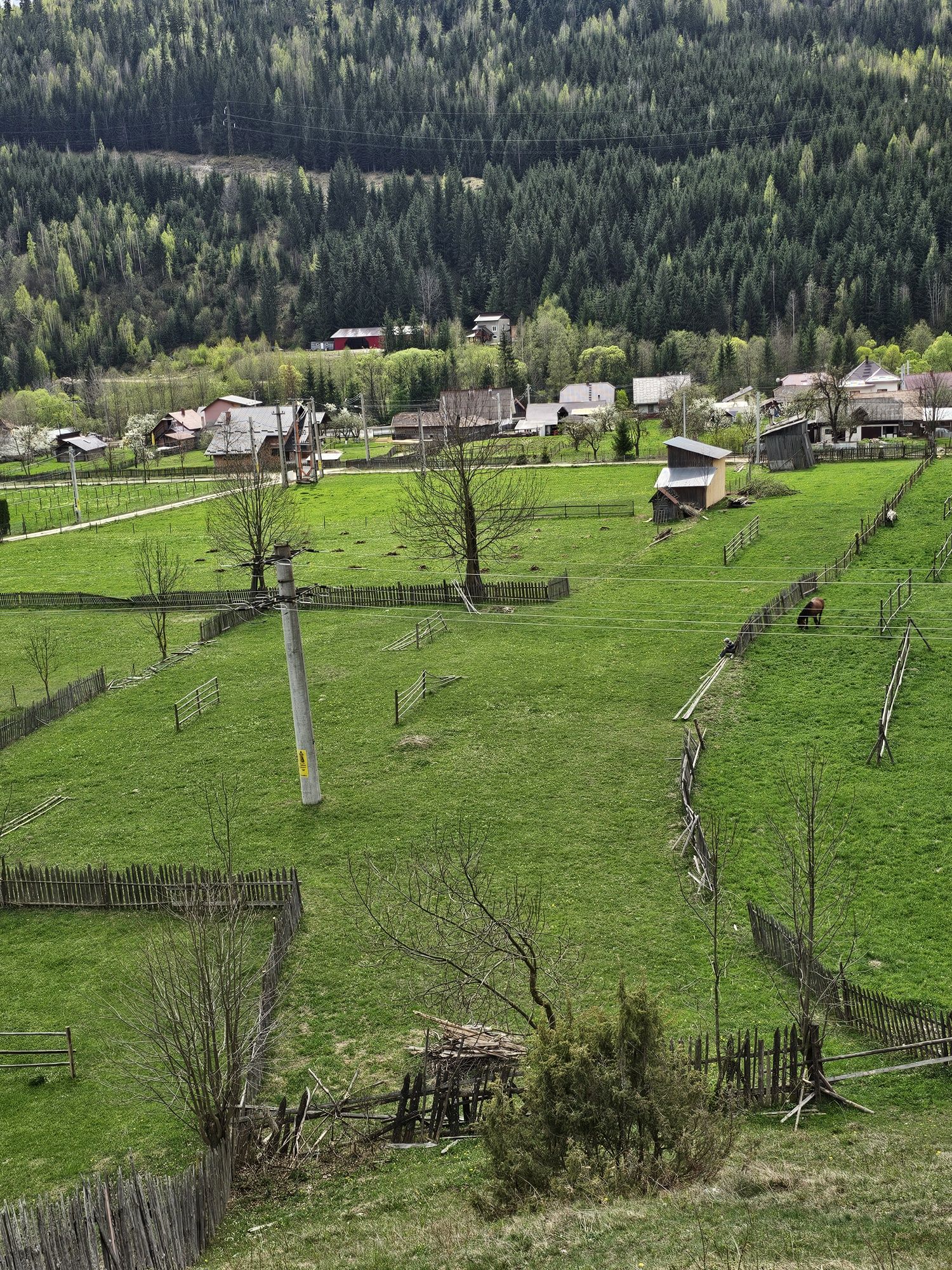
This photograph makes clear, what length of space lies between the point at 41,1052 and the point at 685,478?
1965 inches

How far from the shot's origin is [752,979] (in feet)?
63.3

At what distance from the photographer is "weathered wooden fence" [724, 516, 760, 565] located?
4950cm

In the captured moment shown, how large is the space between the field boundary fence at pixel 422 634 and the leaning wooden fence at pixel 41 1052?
23364mm

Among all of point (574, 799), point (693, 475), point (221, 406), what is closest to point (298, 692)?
point (574, 799)

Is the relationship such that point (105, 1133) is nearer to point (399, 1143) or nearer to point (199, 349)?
point (399, 1143)

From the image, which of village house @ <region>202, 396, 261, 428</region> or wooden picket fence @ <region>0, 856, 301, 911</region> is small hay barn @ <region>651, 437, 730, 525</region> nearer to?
wooden picket fence @ <region>0, 856, 301, 911</region>

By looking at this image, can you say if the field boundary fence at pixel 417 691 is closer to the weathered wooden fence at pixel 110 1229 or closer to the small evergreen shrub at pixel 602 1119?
the small evergreen shrub at pixel 602 1119

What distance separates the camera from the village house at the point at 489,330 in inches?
6718

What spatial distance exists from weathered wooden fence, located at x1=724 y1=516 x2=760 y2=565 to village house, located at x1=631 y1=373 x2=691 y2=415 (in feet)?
240

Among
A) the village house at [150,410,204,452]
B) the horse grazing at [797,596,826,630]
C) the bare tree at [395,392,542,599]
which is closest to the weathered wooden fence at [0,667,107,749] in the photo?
the bare tree at [395,392,542,599]

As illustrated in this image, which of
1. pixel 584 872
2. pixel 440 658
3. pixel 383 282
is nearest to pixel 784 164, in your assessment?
pixel 383 282

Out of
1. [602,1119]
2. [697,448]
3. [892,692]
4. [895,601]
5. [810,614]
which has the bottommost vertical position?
[895,601]

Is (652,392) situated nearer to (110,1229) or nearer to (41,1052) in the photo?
(41,1052)

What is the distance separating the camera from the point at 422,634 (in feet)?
140
